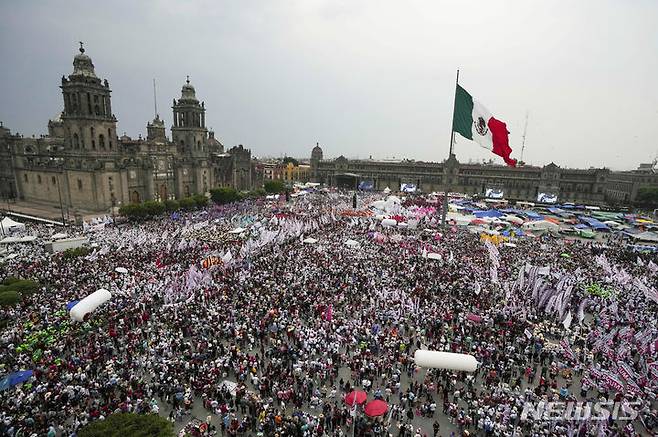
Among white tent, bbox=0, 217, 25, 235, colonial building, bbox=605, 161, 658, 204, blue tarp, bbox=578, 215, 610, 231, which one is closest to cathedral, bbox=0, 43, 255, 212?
white tent, bbox=0, 217, 25, 235

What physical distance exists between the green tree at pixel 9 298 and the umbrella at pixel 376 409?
18.9 m

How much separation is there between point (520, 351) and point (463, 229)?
29355 mm

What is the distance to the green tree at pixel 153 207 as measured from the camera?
45469mm

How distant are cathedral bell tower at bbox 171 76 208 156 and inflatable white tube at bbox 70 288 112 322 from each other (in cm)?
5491

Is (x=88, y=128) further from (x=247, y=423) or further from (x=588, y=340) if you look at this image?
(x=588, y=340)

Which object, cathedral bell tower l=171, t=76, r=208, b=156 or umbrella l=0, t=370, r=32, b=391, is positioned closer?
umbrella l=0, t=370, r=32, b=391

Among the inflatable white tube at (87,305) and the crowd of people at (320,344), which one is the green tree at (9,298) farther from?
the inflatable white tube at (87,305)

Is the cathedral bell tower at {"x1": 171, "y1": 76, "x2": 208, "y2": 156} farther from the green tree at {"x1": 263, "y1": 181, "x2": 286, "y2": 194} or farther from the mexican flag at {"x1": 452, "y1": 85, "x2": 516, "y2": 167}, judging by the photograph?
the mexican flag at {"x1": 452, "y1": 85, "x2": 516, "y2": 167}

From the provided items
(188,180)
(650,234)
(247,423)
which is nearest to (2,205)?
(188,180)

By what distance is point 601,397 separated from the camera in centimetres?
1365

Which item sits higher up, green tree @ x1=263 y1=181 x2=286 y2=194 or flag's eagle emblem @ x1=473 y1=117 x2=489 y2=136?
flag's eagle emblem @ x1=473 y1=117 x2=489 y2=136

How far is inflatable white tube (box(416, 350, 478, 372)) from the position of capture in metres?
14.5

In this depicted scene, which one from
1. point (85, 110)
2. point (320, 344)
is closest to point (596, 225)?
point (320, 344)

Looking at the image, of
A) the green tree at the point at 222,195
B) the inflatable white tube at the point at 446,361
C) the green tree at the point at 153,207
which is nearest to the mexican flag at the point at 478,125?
the inflatable white tube at the point at 446,361
